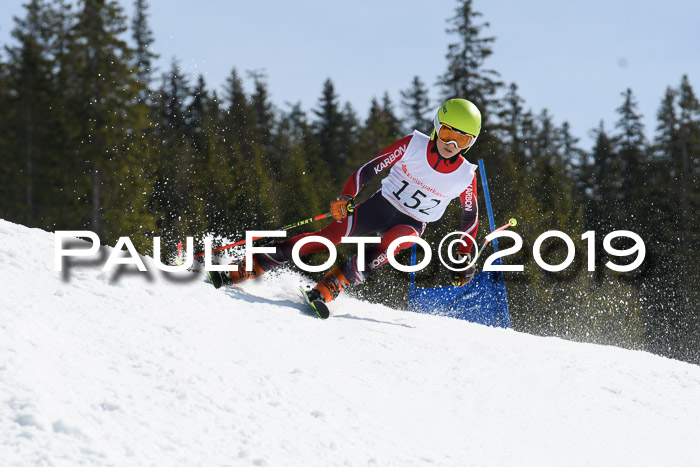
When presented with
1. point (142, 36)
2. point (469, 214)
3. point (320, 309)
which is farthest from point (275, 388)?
point (142, 36)

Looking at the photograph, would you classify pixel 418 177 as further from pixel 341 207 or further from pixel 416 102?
pixel 416 102

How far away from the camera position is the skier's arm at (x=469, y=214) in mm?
5797

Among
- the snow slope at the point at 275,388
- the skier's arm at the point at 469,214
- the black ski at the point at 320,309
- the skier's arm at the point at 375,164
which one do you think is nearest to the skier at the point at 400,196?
the skier's arm at the point at 375,164

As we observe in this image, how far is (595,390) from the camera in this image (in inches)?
151

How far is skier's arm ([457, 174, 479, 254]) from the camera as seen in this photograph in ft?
19.0

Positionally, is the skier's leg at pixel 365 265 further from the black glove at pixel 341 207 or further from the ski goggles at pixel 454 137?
the ski goggles at pixel 454 137

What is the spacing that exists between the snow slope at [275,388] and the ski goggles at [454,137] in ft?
5.10

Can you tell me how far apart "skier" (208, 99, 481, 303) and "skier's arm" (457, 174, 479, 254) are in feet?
0.65

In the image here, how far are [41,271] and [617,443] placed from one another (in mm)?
3172

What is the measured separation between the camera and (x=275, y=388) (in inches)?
111

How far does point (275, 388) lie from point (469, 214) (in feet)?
11.5

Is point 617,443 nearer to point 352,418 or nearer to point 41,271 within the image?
point 352,418

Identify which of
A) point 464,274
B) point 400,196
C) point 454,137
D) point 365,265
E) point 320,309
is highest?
point 454,137

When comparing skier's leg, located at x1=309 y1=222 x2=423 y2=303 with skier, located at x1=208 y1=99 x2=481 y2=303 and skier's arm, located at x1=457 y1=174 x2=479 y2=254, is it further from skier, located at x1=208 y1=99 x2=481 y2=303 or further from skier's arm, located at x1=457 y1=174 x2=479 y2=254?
skier's arm, located at x1=457 y1=174 x2=479 y2=254
